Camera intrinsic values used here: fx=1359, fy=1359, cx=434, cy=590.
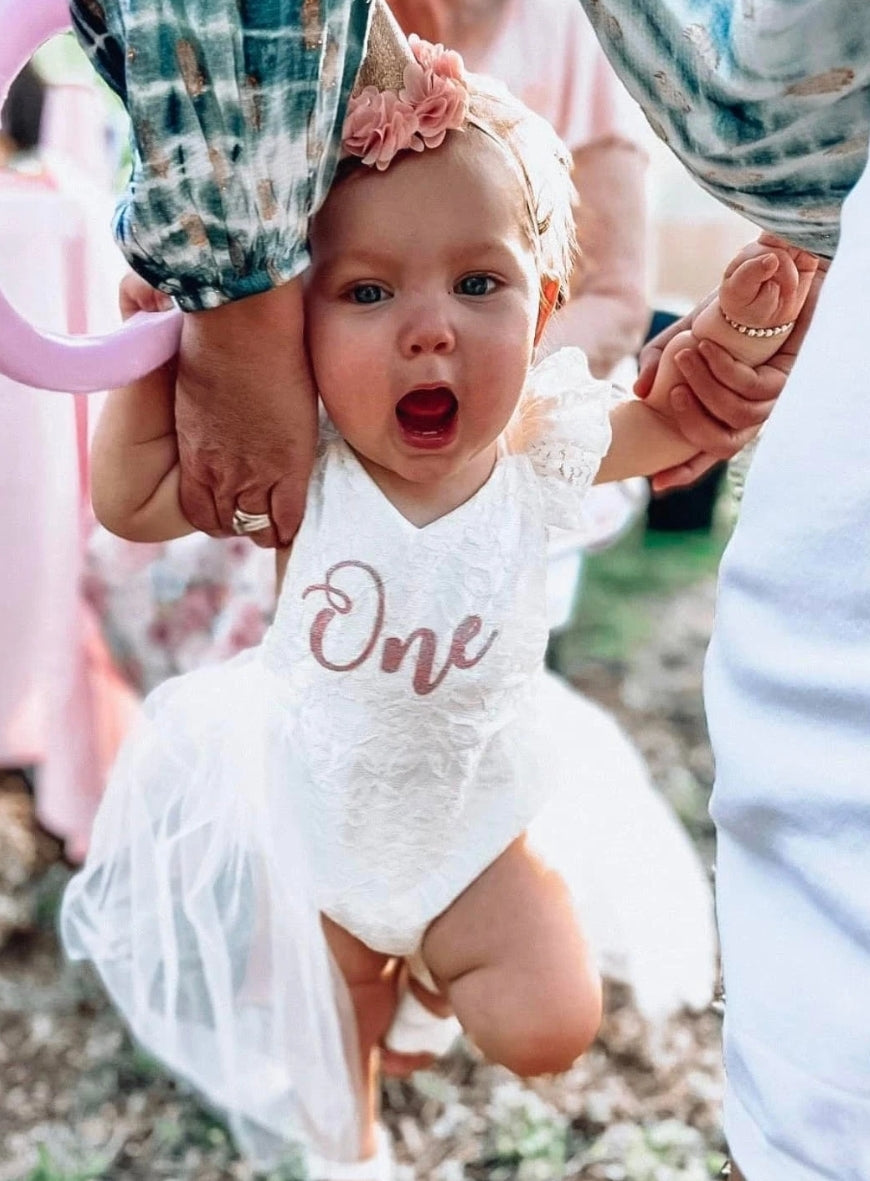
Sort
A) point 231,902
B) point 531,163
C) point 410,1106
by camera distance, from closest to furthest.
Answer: point 531,163, point 231,902, point 410,1106

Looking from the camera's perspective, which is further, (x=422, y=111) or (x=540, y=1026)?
(x=540, y=1026)

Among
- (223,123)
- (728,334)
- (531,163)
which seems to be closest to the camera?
(223,123)

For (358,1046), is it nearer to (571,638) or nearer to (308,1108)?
(308,1108)

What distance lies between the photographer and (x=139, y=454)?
1007 millimetres

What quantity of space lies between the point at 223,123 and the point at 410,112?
186mm

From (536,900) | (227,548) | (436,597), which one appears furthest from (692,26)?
(227,548)

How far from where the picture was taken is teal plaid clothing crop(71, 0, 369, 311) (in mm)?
754

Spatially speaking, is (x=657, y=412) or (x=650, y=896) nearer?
(x=657, y=412)

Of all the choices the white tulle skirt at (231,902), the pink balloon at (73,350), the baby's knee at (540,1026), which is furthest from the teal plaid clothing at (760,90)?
the baby's knee at (540,1026)

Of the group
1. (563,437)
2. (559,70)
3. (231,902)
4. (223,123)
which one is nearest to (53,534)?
(231,902)

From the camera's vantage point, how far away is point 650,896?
1643mm

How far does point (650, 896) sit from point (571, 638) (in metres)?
1.41

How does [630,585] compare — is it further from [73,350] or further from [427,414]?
[73,350]

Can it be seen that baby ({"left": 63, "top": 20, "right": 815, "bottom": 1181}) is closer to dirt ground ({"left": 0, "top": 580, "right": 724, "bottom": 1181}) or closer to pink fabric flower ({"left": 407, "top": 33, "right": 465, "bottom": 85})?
pink fabric flower ({"left": 407, "top": 33, "right": 465, "bottom": 85})
